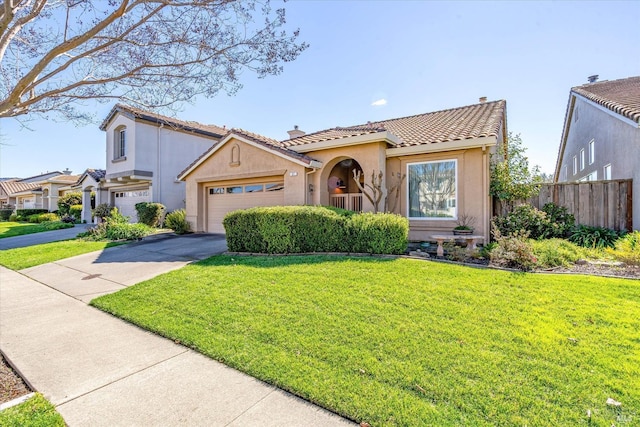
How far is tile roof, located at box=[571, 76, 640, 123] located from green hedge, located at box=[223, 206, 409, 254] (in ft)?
27.7

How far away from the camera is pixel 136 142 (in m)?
18.3

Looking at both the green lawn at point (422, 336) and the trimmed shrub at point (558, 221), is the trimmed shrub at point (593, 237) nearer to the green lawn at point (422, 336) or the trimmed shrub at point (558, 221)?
the trimmed shrub at point (558, 221)

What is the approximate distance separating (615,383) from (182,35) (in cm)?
688

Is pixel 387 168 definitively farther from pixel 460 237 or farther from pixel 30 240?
pixel 30 240

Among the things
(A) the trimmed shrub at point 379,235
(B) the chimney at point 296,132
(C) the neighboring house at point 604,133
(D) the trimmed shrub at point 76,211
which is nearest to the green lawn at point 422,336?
(A) the trimmed shrub at point 379,235

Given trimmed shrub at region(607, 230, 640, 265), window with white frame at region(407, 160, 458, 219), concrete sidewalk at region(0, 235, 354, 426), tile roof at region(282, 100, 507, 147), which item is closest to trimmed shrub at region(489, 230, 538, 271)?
trimmed shrub at region(607, 230, 640, 265)

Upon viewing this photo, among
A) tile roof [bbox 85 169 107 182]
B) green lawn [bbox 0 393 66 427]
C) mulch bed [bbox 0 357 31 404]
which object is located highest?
tile roof [bbox 85 169 107 182]

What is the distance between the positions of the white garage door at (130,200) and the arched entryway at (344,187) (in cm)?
1302

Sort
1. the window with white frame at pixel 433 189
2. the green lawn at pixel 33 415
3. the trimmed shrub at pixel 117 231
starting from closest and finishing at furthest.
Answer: the green lawn at pixel 33 415 → the window with white frame at pixel 433 189 → the trimmed shrub at pixel 117 231

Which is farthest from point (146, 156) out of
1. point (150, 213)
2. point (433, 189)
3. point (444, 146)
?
point (444, 146)

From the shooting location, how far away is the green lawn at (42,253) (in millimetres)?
9805

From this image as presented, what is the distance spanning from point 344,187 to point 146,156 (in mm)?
Answer: 13065

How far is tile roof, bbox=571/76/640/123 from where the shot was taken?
1013cm

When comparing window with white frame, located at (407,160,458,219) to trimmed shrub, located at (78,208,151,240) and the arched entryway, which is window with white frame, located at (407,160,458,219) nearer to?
the arched entryway
